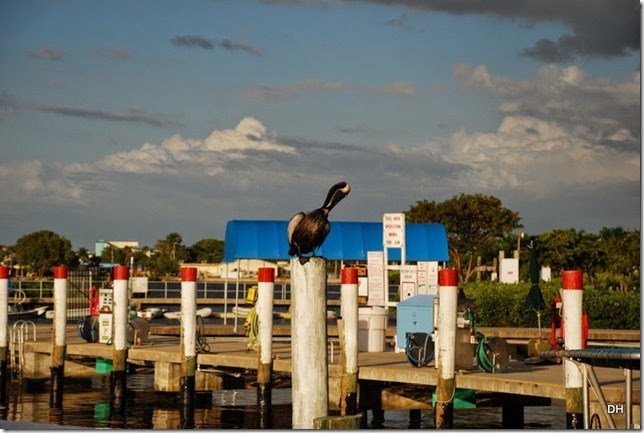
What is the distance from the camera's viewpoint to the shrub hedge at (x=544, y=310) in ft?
122

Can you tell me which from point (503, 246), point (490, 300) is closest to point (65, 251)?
point (503, 246)

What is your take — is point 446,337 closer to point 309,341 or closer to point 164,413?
point 309,341

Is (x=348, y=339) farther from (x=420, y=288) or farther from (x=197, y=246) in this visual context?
(x=197, y=246)

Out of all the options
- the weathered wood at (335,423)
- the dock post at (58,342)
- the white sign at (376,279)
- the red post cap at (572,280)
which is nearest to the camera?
the weathered wood at (335,423)

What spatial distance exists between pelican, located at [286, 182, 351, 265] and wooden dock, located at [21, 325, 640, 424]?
558 cm

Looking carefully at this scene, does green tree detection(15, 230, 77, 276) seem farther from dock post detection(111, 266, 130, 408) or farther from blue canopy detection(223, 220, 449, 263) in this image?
dock post detection(111, 266, 130, 408)

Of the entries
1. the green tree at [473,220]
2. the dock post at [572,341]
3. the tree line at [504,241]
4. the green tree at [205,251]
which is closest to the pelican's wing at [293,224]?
the dock post at [572,341]

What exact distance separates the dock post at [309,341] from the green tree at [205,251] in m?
145

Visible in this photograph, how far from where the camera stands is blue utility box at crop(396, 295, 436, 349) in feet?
75.5

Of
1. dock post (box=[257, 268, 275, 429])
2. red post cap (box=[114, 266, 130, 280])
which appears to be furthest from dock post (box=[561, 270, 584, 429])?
red post cap (box=[114, 266, 130, 280])

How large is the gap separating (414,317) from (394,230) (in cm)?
615

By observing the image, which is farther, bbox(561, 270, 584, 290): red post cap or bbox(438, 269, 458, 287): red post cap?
bbox(438, 269, 458, 287): red post cap

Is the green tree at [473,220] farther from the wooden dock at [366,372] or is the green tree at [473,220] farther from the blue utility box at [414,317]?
the blue utility box at [414,317]

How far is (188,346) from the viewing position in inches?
902
